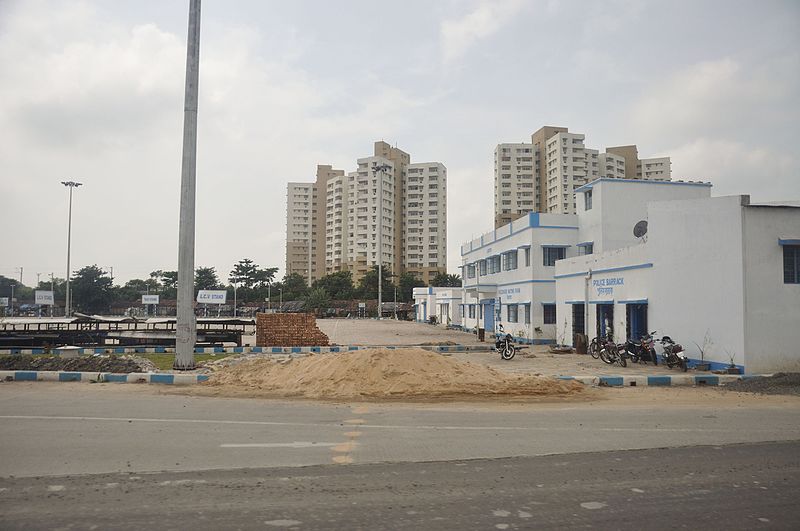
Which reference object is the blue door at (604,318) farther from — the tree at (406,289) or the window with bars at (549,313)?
the tree at (406,289)

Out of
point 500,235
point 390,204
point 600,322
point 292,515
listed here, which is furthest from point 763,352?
point 390,204

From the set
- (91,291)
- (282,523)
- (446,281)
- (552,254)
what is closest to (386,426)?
(282,523)

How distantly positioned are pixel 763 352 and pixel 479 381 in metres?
9.68

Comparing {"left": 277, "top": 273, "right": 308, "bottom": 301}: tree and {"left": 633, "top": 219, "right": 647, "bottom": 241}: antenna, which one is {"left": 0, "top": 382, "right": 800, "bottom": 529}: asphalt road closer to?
{"left": 633, "top": 219, "right": 647, "bottom": 241}: antenna

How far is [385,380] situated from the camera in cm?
1402

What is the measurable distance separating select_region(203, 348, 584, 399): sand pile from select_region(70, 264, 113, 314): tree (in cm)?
7417

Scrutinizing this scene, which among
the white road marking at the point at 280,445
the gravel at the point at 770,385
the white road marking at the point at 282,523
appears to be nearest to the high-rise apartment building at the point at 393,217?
the gravel at the point at 770,385

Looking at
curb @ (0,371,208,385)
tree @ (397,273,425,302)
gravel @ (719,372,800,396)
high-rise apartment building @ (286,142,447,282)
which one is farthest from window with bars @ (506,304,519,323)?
high-rise apartment building @ (286,142,447,282)

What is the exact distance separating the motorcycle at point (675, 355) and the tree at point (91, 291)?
79.8 meters

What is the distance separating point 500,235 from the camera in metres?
40.6

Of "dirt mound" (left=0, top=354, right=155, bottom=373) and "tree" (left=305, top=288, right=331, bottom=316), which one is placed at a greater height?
"tree" (left=305, top=288, right=331, bottom=316)

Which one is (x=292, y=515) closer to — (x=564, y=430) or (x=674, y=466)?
(x=674, y=466)

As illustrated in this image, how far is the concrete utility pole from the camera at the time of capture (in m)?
18.1

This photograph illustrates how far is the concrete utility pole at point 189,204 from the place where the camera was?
18.1 m
